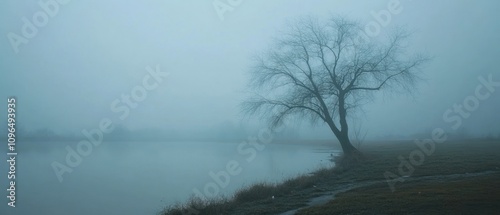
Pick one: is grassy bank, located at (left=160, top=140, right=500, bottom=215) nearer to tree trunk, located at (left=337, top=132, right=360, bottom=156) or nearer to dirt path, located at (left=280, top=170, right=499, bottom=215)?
dirt path, located at (left=280, top=170, right=499, bottom=215)

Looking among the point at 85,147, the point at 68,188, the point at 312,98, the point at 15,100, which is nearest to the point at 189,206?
the point at 15,100

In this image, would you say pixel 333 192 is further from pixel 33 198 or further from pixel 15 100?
pixel 33 198

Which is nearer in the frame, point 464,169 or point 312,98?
point 464,169

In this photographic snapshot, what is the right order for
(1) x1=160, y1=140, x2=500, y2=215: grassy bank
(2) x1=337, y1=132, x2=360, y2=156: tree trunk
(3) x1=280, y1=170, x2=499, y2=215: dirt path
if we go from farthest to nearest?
(2) x1=337, y1=132, x2=360, y2=156: tree trunk, (3) x1=280, y1=170, x2=499, y2=215: dirt path, (1) x1=160, y1=140, x2=500, y2=215: grassy bank

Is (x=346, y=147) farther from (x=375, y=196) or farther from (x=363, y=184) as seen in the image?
(x=375, y=196)

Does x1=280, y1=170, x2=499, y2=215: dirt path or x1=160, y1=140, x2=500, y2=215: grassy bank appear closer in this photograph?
x1=160, y1=140, x2=500, y2=215: grassy bank

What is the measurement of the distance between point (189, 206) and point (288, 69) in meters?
21.1

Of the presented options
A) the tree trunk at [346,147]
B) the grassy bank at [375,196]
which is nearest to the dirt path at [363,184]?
the grassy bank at [375,196]

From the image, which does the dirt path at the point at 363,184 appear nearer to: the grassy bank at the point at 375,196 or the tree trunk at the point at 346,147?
the grassy bank at the point at 375,196

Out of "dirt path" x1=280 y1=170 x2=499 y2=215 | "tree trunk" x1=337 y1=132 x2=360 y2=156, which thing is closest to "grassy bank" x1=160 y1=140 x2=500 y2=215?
"dirt path" x1=280 y1=170 x2=499 y2=215

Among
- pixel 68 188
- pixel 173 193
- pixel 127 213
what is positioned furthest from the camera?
pixel 68 188

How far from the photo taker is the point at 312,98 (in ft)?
101

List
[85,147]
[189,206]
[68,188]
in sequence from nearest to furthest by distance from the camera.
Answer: [189,206], [68,188], [85,147]

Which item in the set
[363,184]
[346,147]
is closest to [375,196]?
[363,184]
